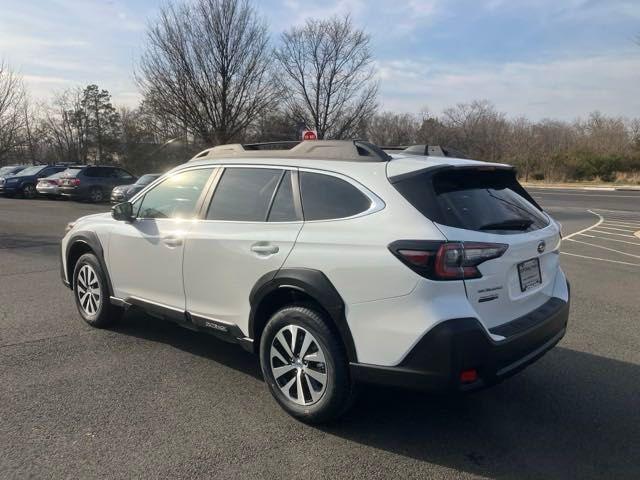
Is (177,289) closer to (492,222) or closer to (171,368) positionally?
(171,368)

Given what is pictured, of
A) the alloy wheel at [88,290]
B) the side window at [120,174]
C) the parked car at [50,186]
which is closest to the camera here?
the alloy wheel at [88,290]

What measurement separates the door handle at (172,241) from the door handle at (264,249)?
2.80 feet

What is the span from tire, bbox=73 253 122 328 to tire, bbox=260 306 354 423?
2.20m

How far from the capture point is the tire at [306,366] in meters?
3.21

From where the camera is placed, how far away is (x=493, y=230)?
318cm

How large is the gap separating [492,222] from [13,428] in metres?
3.22

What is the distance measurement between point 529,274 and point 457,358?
Result: 0.91 m

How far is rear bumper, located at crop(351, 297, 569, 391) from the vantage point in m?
2.80

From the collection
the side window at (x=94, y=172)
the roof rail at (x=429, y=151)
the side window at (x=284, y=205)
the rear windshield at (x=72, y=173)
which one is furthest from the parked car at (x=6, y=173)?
the roof rail at (x=429, y=151)

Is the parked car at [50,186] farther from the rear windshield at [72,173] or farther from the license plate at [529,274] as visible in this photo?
the license plate at [529,274]

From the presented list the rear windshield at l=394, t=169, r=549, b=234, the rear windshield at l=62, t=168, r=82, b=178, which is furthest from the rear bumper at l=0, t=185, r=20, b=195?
the rear windshield at l=394, t=169, r=549, b=234

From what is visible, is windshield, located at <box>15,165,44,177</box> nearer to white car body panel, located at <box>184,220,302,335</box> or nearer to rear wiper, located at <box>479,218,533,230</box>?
white car body panel, located at <box>184,220,302,335</box>

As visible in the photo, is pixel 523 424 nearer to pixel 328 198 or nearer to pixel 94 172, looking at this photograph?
pixel 328 198

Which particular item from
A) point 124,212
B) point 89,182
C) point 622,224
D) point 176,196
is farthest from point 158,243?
point 89,182
